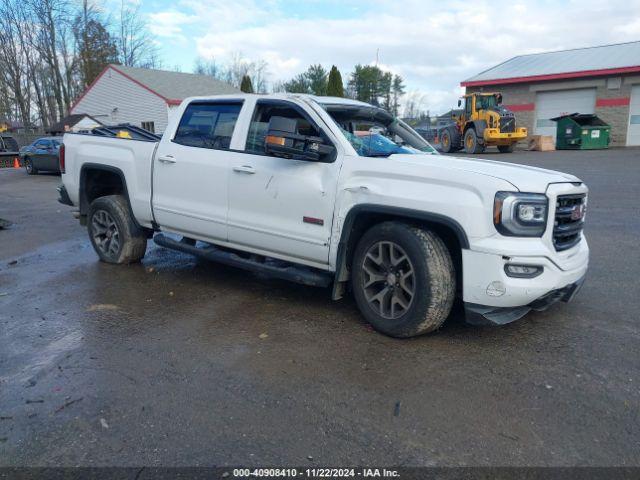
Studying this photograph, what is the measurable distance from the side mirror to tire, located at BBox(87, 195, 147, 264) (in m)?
2.69

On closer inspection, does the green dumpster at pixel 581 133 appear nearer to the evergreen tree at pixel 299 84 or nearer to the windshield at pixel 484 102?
the windshield at pixel 484 102

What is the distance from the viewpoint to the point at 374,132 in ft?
16.1

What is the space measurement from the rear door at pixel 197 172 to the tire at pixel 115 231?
666 millimetres

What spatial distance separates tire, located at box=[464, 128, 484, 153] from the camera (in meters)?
24.4

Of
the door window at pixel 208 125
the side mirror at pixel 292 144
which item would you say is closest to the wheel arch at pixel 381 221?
the side mirror at pixel 292 144

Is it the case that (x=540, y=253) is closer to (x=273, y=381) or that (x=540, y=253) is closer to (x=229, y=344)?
(x=273, y=381)

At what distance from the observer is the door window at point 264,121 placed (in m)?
4.63

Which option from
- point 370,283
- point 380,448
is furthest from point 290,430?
point 370,283

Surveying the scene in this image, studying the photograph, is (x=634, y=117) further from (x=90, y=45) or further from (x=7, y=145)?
(x=90, y=45)

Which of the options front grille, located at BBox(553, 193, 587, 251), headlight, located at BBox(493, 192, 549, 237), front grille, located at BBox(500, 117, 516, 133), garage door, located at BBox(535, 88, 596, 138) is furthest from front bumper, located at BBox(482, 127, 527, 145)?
headlight, located at BBox(493, 192, 549, 237)

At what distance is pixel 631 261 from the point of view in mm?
6141

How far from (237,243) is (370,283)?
1.49 metres

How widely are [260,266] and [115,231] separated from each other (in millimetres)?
2484

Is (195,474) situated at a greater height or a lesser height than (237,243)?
lesser
